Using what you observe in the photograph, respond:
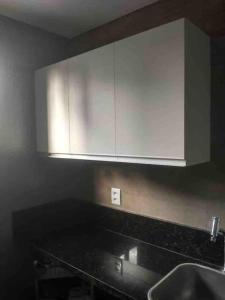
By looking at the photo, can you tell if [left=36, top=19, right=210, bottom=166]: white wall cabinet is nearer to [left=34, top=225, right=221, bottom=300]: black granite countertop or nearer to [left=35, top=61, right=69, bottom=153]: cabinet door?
[left=35, top=61, right=69, bottom=153]: cabinet door

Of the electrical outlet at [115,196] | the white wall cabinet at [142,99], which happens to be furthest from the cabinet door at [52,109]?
the electrical outlet at [115,196]

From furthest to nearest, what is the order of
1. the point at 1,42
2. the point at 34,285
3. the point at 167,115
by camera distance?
the point at 34,285, the point at 1,42, the point at 167,115

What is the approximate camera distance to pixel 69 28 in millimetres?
1830

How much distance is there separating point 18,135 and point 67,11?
0.87 meters

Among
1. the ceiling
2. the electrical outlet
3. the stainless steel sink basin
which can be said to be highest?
the ceiling

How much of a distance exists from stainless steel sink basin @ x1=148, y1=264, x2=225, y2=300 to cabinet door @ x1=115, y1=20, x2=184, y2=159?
61cm

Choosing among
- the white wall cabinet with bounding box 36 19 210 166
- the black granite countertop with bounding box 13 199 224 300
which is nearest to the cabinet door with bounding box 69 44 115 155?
the white wall cabinet with bounding box 36 19 210 166

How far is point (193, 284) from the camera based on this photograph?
1277mm

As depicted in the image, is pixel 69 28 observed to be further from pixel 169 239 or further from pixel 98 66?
pixel 169 239

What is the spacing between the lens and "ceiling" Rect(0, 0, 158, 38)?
149 cm

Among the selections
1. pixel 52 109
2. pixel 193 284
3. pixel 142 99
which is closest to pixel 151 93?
pixel 142 99

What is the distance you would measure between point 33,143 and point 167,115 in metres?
1.07

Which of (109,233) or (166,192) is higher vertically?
(166,192)

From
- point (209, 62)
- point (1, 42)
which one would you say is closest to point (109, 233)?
point (209, 62)
